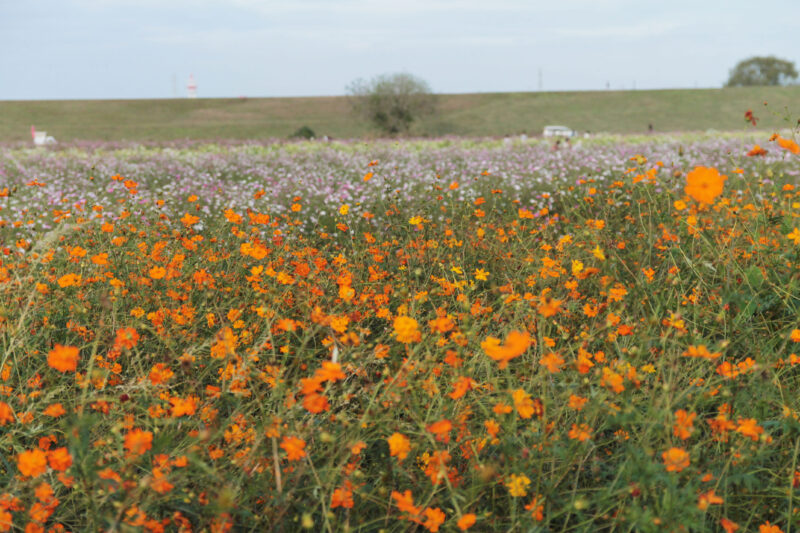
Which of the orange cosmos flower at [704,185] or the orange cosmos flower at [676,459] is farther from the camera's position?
the orange cosmos flower at [704,185]

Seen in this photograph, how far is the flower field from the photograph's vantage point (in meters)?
1.56

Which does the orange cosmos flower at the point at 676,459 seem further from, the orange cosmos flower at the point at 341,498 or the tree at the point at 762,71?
the tree at the point at 762,71

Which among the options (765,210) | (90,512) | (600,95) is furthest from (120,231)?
(600,95)

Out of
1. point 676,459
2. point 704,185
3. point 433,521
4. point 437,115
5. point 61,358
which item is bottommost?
point 433,521

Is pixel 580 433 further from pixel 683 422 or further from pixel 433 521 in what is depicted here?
pixel 433 521

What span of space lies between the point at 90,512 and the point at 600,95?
5161 centimetres

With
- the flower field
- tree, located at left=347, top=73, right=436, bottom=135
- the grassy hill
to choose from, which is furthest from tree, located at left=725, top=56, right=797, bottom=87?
the flower field

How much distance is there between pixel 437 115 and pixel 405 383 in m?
36.2

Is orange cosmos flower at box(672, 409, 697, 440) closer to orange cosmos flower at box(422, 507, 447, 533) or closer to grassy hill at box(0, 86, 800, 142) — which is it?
orange cosmos flower at box(422, 507, 447, 533)

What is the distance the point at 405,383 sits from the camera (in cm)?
183

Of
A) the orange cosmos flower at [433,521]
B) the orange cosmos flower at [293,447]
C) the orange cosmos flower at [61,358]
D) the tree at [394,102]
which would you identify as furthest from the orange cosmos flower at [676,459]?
the tree at [394,102]

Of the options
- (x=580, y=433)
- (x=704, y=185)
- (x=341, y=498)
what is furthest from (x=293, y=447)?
(x=704, y=185)

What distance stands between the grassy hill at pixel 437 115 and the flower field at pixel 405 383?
31050 millimetres

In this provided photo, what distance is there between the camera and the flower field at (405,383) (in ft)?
5.12
